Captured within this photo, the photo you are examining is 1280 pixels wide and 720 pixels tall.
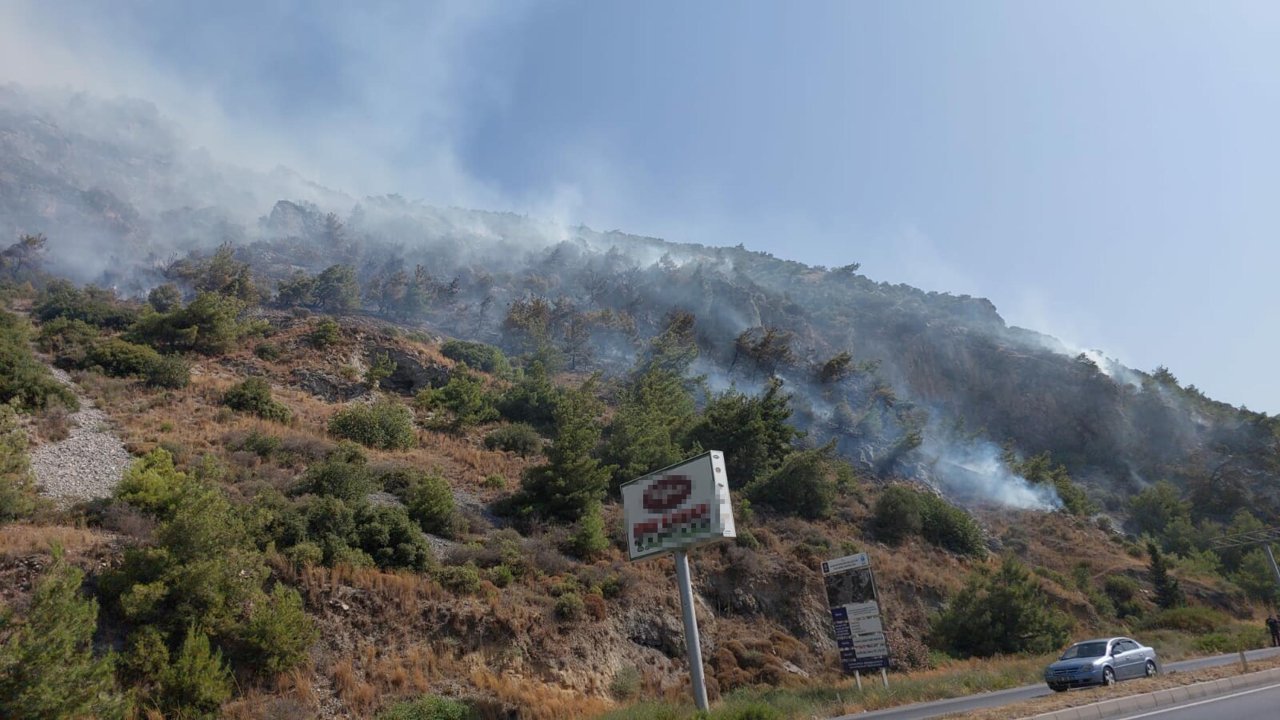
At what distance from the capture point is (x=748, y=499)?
37094 mm

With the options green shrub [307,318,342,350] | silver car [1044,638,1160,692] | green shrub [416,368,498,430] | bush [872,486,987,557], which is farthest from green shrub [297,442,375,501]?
bush [872,486,987,557]

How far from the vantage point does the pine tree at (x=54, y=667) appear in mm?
10555

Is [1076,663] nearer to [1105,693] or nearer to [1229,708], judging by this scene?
[1105,693]

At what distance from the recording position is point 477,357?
5828cm

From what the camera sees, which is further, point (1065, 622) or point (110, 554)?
point (1065, 622)

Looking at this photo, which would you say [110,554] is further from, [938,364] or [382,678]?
[938,364]

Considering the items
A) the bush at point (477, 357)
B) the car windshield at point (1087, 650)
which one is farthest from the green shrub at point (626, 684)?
the bush at point (477, 357)

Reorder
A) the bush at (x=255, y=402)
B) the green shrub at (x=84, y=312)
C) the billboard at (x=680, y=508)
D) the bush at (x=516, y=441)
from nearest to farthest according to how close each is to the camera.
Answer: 1. the billboard at (x=680, y=508)
2. the bush at (x=255, y=402)
3. the bush at (x=516, y=441)
4. the green shrub at (x=84, y=312)

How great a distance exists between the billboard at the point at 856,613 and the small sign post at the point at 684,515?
4.76m

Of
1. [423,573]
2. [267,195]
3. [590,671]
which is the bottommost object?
[590,671]

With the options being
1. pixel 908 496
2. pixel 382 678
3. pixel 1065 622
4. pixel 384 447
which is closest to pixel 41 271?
pixel 384 447

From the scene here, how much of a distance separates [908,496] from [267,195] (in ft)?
547

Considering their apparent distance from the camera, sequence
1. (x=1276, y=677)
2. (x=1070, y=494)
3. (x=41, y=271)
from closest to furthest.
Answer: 1. (x=1276, y=677)
2. (x=1070, y=494)
3. (x=41, y=271)

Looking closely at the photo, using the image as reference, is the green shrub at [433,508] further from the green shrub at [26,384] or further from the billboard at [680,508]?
the green shrub at [26,384]
